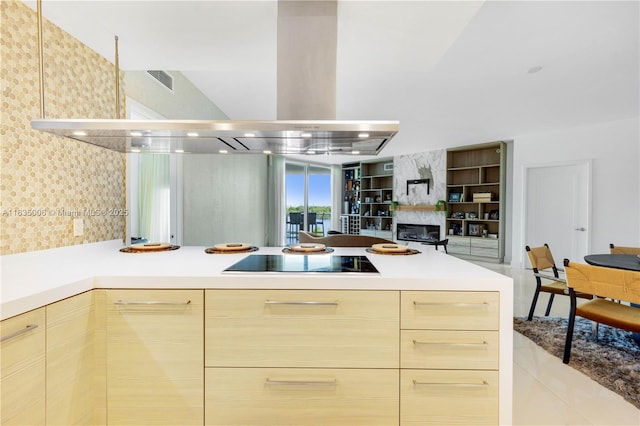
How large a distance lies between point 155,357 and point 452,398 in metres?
1.28

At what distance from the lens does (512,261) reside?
6004 millimetres

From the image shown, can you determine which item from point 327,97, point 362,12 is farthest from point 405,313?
point 362,12

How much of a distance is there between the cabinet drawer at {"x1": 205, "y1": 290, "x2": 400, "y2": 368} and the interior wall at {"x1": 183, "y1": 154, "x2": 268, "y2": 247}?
2.23 m

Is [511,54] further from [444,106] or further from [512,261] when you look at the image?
[512,261]

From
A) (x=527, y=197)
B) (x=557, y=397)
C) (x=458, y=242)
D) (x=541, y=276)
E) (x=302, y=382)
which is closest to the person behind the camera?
(x=302, y=382)

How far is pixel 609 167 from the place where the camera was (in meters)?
4.75

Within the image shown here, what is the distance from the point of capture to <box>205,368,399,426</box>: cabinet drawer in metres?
1.26

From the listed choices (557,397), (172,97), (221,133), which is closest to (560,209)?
(557,397)

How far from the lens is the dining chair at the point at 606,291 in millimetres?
1816

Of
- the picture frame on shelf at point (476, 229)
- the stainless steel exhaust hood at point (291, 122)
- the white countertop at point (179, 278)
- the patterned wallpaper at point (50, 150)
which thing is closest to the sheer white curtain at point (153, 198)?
the patterned wallpaper at point (50, 150)

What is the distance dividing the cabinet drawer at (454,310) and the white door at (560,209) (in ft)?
17.6

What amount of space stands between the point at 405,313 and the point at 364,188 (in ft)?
26.6

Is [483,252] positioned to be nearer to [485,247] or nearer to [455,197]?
[485,247]

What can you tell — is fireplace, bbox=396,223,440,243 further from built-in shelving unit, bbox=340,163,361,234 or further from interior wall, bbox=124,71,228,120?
interior wall, bbox=124,71,228,120
